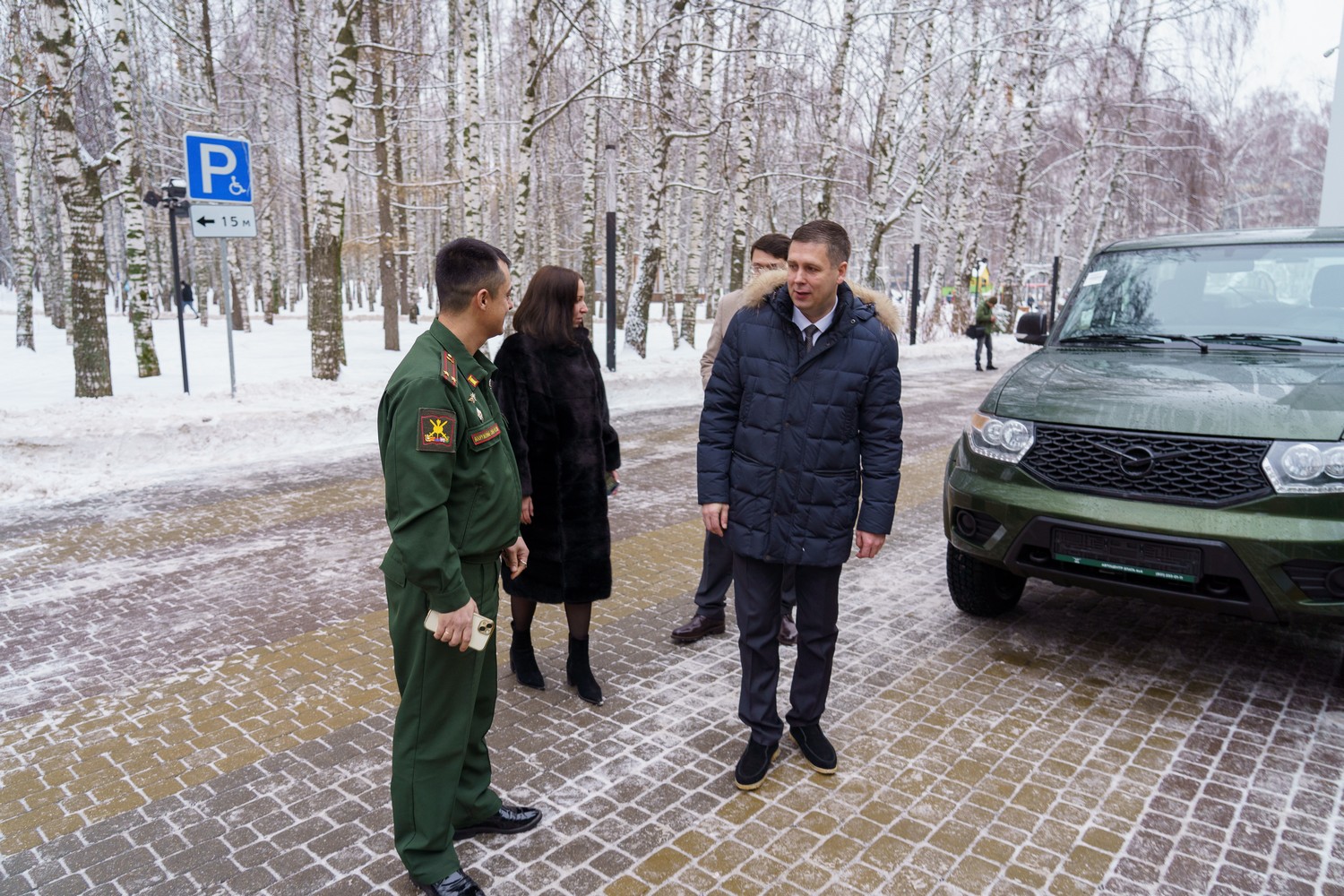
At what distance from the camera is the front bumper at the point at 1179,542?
145 inches

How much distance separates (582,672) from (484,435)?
187cm

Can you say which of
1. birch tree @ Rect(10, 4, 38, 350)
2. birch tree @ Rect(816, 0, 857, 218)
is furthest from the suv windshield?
birch tree @ Rect(10, 4, 38, 350)

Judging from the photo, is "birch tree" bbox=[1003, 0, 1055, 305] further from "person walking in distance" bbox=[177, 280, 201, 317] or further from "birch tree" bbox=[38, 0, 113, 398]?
"person walking in distance" bbox=[177, 280, 201, 317]

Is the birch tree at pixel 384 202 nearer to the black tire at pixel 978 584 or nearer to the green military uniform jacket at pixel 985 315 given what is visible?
the green military uniform jacket at pixel 985 315

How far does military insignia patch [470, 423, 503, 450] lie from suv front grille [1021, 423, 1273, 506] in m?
2.79

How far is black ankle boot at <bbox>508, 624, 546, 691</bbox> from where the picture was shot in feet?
14.4

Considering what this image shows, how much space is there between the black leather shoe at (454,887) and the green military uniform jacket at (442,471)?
2.97 feet

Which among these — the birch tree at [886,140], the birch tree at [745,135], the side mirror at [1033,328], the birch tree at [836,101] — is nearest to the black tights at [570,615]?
the side mirror at [1033,328]

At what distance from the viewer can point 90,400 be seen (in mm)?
10656

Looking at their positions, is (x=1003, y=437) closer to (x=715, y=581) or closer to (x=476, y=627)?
(x=715, y=581)

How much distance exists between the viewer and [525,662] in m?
4.39

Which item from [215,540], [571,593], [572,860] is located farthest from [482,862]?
[215,540]

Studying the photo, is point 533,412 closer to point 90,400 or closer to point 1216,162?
point 90,400

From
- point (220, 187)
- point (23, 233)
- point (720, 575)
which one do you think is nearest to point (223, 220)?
point (220, 187)
